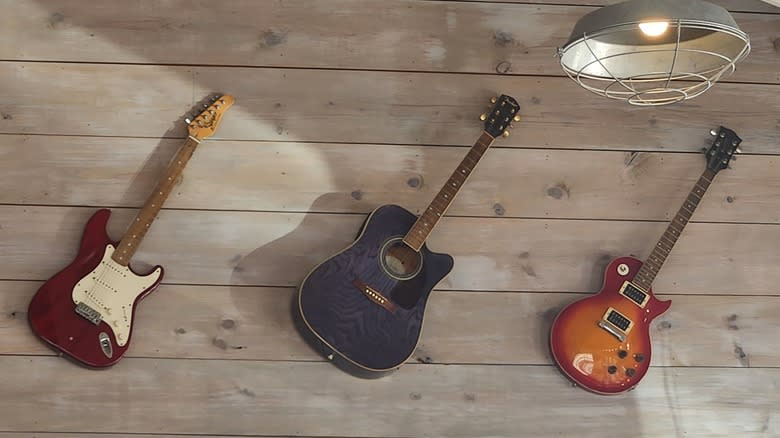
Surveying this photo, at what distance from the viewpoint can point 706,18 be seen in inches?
38.3

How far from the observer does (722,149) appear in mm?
1854

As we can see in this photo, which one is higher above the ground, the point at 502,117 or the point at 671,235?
the point at 502,117

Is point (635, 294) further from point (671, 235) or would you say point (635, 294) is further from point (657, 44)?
point (657, 44)

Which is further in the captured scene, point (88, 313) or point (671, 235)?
point (671, 235)

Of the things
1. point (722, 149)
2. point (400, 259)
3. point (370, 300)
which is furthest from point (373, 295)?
point (722, 149)

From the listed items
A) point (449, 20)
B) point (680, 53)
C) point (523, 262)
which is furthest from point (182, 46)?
point (680, 53)

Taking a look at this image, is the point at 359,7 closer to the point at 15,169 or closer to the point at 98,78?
the point at 98,78

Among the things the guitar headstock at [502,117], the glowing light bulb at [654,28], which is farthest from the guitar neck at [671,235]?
the glowing light bulb at [654,28]

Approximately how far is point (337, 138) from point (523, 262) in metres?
0.60

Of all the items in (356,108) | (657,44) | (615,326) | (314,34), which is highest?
(657,44)

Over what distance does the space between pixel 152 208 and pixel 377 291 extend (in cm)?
60

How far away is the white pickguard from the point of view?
5.41 feet

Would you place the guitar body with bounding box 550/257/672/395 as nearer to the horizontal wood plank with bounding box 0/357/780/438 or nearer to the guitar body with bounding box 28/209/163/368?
the horizontal wood plank with bounding box 0/357/780/438

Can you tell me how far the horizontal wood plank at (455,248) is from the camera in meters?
1.75
